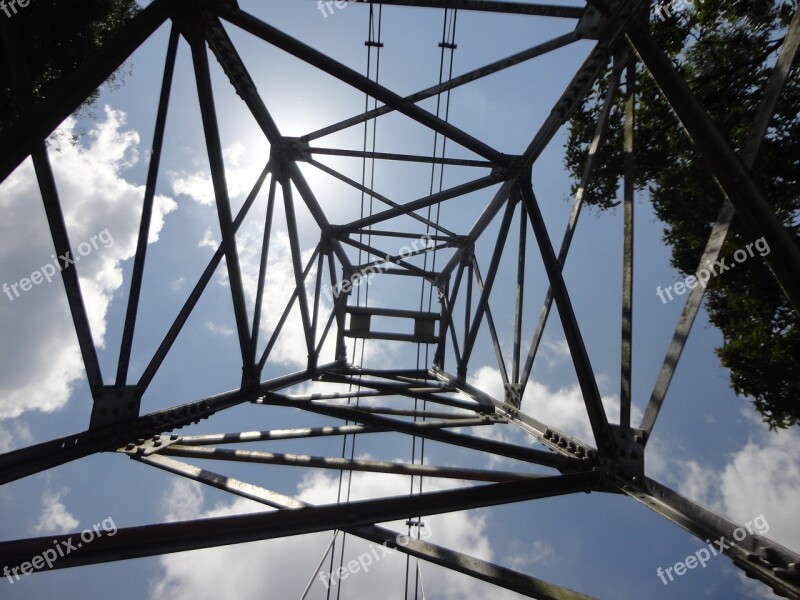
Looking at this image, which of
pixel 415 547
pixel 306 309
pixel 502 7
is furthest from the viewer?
pixel 306 309

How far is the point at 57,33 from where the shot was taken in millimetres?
10031

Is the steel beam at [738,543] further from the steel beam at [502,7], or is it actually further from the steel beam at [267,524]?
the steel beam at [502,7]

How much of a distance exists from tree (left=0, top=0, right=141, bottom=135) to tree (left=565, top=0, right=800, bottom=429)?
40.0 feet

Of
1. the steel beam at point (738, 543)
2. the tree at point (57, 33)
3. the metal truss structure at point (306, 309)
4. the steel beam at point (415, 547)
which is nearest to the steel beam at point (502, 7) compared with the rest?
the metal truss structure at point (306, 309)

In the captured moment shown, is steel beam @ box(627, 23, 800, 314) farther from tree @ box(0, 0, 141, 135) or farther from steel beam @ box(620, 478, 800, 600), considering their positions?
tree @ box(0, 0, 141, 135)

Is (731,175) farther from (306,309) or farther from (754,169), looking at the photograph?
(754,169)

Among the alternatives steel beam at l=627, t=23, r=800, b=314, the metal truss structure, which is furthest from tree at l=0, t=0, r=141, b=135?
steel beam at l=627, t=23, r=800, b=314

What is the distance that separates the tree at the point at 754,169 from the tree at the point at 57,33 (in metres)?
12.2

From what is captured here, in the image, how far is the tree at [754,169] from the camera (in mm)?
8328

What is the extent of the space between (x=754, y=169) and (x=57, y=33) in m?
15.5

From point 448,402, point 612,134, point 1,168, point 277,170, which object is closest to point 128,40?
point 1,168

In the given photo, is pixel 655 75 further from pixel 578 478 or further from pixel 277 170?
pixel 277 170

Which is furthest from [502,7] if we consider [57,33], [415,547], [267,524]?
[57,33]

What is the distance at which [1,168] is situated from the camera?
295cm
